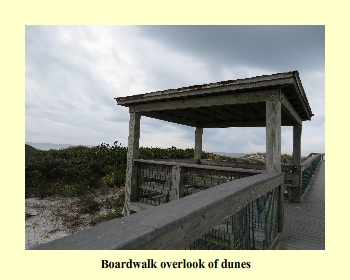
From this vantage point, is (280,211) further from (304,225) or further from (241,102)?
(241,102)

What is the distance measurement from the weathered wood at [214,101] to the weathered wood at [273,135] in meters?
0.20

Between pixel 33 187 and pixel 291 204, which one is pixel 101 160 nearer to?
pixel 33 187

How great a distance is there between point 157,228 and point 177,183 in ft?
13.8

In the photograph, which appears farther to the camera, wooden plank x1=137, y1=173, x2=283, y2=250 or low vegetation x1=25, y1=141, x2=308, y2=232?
low vegetation x1=25, y1=141, x2=308, y2=232

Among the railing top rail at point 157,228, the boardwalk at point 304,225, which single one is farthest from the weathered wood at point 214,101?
the railing top rail at point 157,228

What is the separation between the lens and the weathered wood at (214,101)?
15.5 feet

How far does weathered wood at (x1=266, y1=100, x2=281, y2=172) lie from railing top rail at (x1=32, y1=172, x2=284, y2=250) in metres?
2.98

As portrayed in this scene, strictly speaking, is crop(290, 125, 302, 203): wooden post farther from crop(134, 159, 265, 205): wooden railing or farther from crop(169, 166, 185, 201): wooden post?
crop(169, 166, 185, 201): wooden post

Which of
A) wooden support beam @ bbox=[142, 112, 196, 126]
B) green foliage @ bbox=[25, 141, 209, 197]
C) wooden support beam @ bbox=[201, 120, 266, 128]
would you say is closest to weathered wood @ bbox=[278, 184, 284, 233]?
wooden support beam @ bbox=[142, 112, 196, 126]

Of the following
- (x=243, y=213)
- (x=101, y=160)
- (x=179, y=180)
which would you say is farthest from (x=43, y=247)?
(x=101, y=160)

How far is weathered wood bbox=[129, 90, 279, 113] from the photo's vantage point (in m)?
4.71

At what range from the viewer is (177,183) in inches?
210

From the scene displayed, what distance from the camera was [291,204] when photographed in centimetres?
708

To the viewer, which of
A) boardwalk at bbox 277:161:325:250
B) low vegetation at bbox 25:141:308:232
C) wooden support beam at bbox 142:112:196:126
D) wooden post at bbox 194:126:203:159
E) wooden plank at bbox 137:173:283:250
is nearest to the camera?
wooden plank at bbox 137:173:283:250
